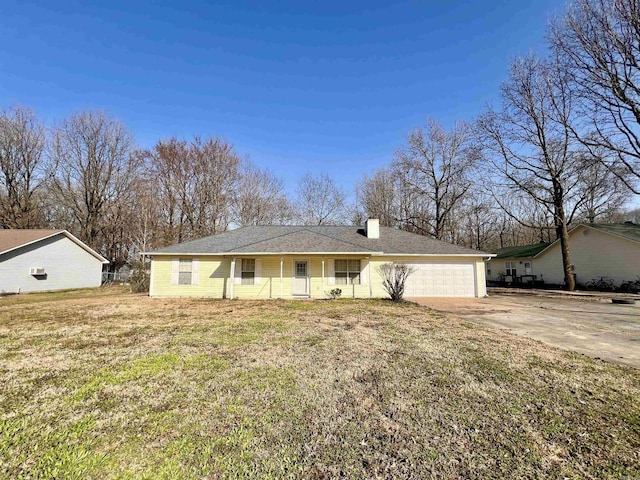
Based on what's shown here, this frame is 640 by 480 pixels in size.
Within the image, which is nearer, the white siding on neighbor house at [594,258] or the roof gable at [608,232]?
the white siding on neighbor house at [594,258]

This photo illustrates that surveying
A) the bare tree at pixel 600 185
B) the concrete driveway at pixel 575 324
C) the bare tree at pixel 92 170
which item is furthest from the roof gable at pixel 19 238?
the bare tree at pixel 600 185

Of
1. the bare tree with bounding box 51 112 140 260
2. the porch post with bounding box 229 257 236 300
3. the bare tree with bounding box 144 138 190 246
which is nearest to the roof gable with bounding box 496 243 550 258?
the porch post with bounding box 229 257 236 300

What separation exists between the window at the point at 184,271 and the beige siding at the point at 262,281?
0.23m

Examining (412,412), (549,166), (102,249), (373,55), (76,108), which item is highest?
(76,108)

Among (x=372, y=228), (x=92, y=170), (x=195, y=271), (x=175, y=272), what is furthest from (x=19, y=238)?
(x=372, y=228)

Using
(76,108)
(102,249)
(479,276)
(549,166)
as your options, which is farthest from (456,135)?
(102,249)

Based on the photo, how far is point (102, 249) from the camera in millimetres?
26016

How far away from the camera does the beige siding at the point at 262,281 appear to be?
1298cm

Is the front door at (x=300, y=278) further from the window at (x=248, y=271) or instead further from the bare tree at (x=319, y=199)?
the bare tree at (x=319, y=199)

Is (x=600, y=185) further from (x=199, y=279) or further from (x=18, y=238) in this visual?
Result: (x=18, y=238)

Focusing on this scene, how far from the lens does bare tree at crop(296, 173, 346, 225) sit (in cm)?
2719

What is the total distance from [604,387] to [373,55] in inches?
502

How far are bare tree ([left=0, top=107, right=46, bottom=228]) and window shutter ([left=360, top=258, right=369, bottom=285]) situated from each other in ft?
88.1

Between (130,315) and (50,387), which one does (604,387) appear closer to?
(50,387)
